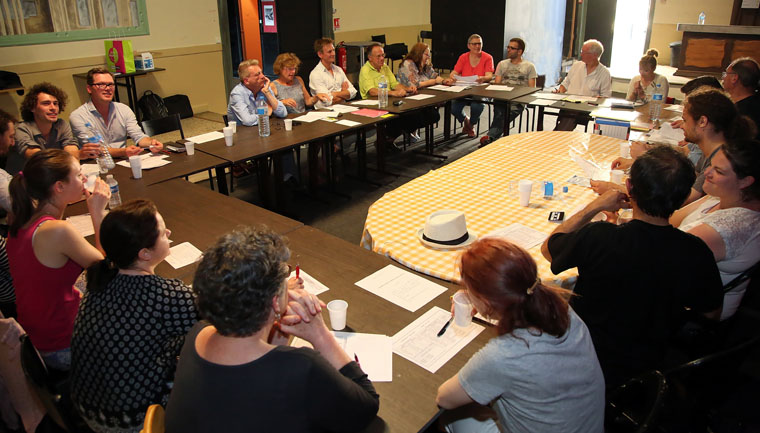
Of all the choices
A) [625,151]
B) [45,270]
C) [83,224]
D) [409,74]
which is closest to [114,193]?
[83,224]

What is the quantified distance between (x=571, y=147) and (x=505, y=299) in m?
2.92

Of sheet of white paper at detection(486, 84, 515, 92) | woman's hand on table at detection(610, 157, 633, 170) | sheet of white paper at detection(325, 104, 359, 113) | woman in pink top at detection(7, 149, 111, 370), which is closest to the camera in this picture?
woman in pink top at detection(7, 149, 111, 370)

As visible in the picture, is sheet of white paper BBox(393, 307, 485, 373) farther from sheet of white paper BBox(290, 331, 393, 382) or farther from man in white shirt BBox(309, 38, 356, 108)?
man in white shirt BBox(309, 38, 356, 108)

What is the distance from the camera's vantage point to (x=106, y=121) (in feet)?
13.7

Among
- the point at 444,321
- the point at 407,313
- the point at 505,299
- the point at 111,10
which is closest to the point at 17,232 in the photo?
the point at 407,313

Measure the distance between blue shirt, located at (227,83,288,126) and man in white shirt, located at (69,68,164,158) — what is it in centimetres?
88

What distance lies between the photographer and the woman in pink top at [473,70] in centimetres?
696

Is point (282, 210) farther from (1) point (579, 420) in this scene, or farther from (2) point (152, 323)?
(1) point (579, 420)

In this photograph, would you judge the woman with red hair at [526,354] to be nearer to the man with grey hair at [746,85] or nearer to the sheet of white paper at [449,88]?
the man with grey hair at [746,85]

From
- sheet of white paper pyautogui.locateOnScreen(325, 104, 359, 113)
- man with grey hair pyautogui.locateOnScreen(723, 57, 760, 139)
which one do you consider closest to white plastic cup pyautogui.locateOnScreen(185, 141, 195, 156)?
sheet of white paper pyautogui.locateOnScreen(325, 104, 359, 113)

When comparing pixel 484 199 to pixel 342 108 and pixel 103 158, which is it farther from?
pixel 342 108

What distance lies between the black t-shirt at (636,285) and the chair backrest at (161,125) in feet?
12.1

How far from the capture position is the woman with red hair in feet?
4.57

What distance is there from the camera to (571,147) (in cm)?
400
